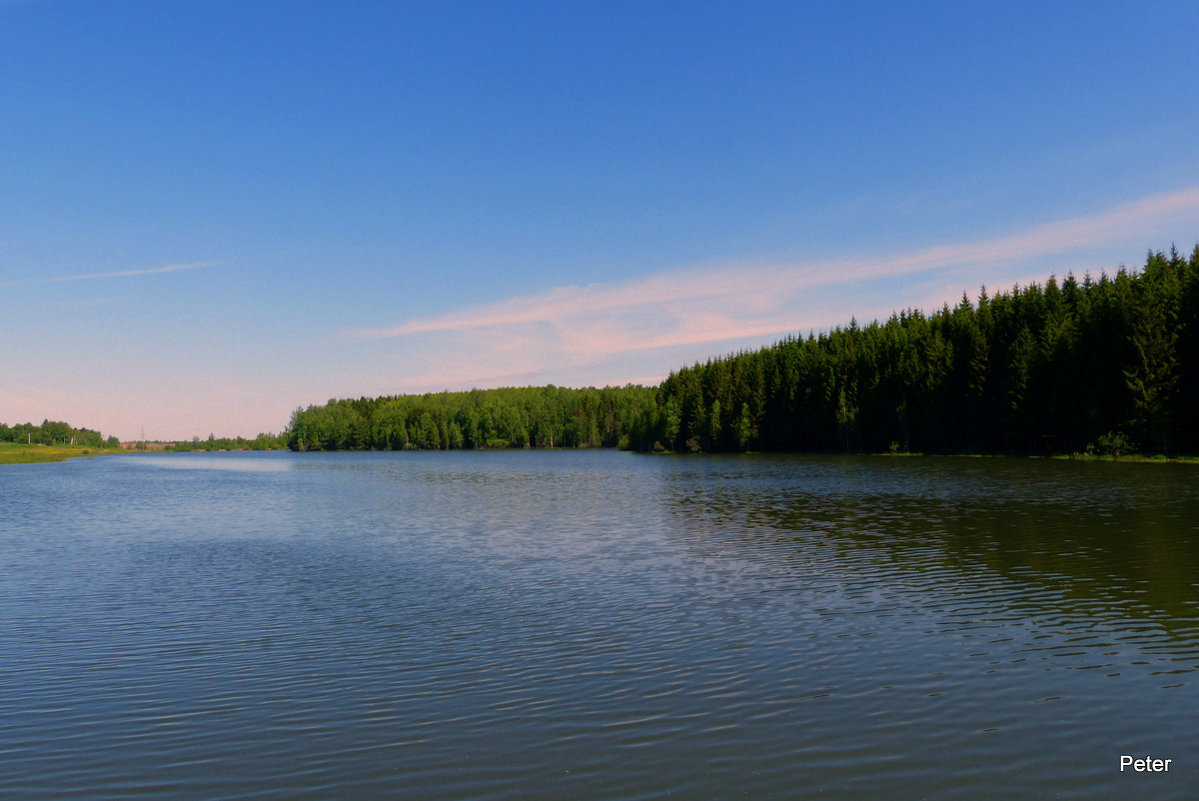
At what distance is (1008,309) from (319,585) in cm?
13089

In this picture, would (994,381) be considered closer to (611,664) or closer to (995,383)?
(995,383)

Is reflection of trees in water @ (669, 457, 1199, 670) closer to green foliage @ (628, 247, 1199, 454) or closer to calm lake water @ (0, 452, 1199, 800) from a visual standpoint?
calm lake water @ (0, 452, 1199, 800)

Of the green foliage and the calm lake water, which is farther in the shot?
the green foliage

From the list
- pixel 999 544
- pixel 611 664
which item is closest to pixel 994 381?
pixel 999 544

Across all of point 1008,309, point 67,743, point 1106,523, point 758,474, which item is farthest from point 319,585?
point 1008,309

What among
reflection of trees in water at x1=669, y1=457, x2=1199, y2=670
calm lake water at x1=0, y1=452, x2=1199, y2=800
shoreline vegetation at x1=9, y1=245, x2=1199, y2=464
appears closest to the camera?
calm lake water at x1=0, y1=452, x2=1199, y2=800

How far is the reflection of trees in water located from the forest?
112ft

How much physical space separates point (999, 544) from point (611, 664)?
23.2 metres

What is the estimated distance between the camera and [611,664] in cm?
1650

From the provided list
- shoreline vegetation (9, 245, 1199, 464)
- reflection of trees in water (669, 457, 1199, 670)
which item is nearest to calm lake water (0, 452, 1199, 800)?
reflection of trees in water (669, 457, 1199, 670)

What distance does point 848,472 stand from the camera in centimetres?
9144

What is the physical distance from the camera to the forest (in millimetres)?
95250

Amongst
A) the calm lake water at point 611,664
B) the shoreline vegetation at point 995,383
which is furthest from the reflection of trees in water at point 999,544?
the shoreline vegetation at point 995,383

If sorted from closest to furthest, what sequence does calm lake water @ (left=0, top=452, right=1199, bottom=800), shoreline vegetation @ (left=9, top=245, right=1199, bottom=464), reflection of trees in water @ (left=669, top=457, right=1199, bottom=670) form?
calm lake water @ (left=0, top=452, right=1199, bottom=800)
reflection of trees in water @ (left=669, top=457, right=1199, bottom=670)
shoreline vegetation @ (left=9, top=245, right=1199, bottom=464)
